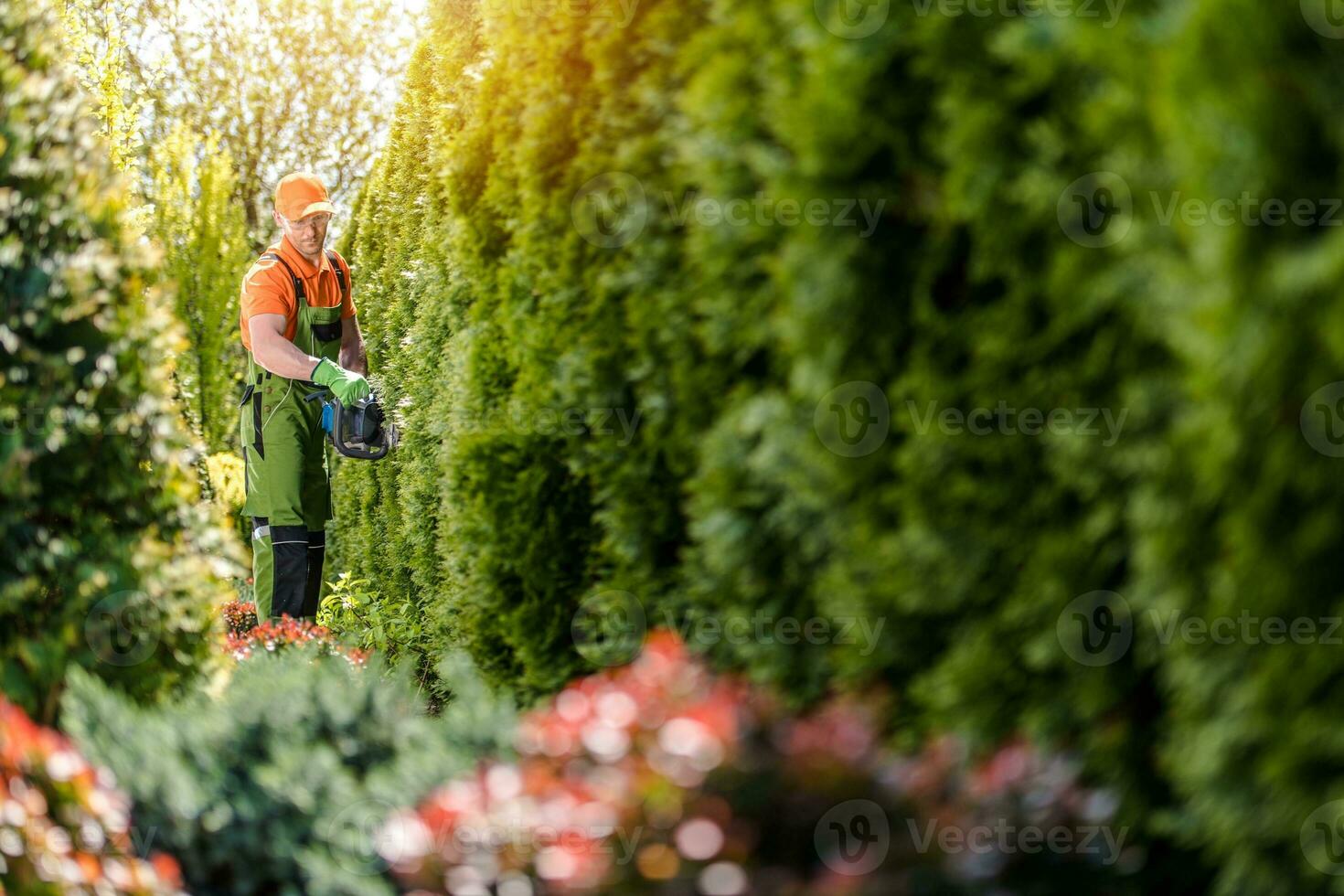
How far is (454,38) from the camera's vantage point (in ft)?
24.2

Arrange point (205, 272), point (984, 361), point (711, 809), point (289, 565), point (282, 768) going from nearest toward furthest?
point (711, 809) < point (984, 361) < point (282, 768) < point (289, 565) < point (205, 272)

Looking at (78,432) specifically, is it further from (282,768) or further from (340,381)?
(340,381)

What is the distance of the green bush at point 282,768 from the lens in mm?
3301

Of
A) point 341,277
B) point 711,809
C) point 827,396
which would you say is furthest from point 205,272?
point 711,809

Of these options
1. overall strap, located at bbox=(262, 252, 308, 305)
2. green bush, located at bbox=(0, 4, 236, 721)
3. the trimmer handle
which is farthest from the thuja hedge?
overall strap, located at bbox=(262, 252, 308, 305)

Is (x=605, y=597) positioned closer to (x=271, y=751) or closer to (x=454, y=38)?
(x=271, y=751)

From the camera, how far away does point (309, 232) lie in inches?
304

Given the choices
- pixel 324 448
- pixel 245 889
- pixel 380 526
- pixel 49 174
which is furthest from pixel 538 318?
pixel 380 526

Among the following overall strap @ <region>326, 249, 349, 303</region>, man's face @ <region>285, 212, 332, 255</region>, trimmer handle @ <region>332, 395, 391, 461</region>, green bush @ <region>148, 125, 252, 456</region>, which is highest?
man's face @ <region>285, 212, 332, 255</region>

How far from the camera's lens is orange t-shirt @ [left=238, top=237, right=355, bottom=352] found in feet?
24.5

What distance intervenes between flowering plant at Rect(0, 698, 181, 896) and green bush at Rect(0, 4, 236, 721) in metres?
0.66

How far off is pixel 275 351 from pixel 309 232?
83 cm

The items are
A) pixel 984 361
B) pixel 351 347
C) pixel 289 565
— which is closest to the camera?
pixel 984 361

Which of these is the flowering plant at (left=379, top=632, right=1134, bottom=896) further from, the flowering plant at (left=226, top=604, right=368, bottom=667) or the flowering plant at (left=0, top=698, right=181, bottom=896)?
the flowering plant at (left=226, top=604, right=368, bottom=667)
